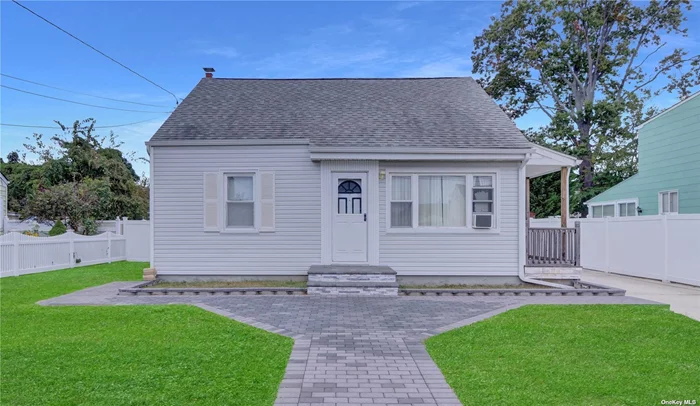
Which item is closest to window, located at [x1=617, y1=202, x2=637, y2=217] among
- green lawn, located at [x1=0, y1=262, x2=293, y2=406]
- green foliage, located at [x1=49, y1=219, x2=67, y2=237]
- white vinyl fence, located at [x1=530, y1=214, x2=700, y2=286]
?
white vinyl fence, located at [x1=530, y1=214, x2=700, y2=286]

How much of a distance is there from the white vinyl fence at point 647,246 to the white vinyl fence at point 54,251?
54.0 ft

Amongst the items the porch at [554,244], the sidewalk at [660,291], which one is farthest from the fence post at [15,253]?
the sidewalk at [660,291]

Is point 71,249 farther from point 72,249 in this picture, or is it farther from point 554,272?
point 554,272

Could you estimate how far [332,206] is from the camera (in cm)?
1045

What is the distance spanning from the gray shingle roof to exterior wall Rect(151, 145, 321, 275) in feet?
1.48

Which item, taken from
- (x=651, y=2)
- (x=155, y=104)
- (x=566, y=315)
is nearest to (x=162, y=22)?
(x=155, y=104)

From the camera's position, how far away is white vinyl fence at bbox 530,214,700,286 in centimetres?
1029

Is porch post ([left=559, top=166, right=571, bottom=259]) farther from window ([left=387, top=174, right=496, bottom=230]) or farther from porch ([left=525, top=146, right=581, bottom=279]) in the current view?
window ([left=387, top=174, right=496, bottom=230])

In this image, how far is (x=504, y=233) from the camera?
10.4 meters

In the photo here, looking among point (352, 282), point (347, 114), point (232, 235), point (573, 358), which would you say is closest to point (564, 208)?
point (352, 282)

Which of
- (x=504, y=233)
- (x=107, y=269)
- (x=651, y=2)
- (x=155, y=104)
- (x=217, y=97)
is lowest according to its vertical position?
(x=107, y=269)

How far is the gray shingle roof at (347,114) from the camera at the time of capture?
34.8ft

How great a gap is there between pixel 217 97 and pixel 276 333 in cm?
880

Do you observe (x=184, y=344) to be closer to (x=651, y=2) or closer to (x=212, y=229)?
(x=212, y=229)
